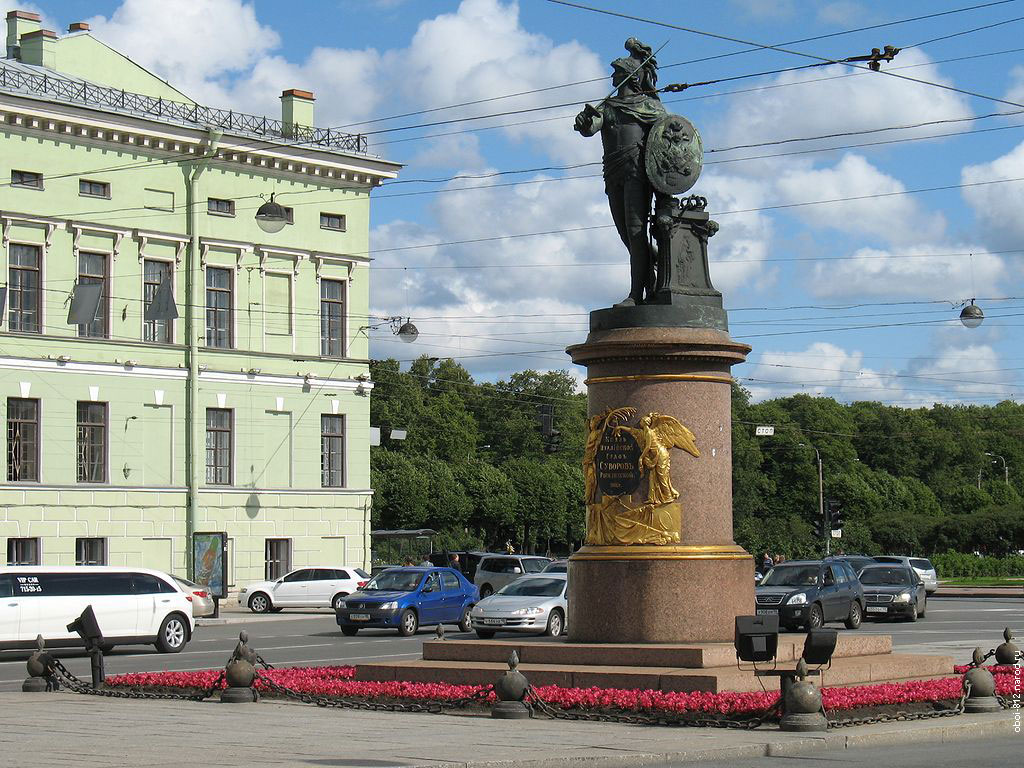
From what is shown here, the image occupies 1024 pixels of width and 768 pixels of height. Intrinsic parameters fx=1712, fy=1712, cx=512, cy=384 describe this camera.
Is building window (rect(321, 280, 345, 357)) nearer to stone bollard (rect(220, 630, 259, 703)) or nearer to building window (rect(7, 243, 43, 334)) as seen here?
building window (rect(7, 243, 43, 334))

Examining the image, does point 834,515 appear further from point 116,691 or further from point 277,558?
point 116,691

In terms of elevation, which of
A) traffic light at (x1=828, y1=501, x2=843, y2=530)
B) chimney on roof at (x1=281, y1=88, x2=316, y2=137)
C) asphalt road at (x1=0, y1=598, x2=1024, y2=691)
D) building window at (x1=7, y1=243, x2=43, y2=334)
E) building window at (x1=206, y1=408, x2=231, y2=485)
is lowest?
asphalt road at (x1=0, y1=598, x2=1024, y2=691)

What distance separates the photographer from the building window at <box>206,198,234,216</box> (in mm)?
53188

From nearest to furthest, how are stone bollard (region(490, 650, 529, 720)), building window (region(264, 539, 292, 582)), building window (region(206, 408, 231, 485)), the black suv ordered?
stone bollard (region(490, 650, 529, 720)) → the black suv → building window (region(206, 408, 231, 485)) → building window (region(264, 539, 292, 582))

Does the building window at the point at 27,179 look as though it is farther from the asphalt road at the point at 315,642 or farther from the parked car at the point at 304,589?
the asphalt road at the point at 315,642

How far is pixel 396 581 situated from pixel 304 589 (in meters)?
11.1

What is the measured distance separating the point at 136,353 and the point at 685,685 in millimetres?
36801

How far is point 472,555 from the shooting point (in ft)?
177

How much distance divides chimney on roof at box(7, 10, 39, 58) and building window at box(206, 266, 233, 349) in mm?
9031

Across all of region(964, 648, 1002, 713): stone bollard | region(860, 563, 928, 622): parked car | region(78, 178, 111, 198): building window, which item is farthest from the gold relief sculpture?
region(78, 178, 111, 198): building window

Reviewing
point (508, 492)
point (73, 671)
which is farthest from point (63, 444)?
point (508, 492)

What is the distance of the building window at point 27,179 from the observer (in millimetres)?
48094

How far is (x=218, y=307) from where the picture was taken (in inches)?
2115

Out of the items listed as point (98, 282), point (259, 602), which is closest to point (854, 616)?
point (259, 602)
